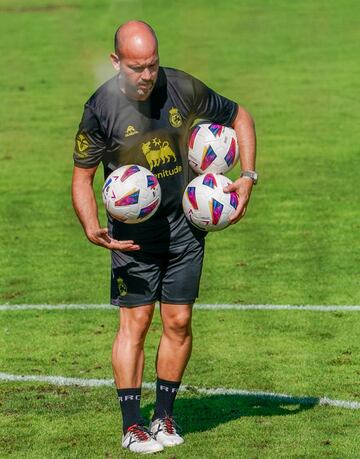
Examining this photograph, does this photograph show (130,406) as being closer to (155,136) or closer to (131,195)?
(131,195)

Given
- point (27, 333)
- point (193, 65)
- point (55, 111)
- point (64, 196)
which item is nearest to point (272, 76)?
point (193, 65)

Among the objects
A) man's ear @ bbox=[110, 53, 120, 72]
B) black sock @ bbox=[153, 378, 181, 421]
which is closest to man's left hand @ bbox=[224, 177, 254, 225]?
man's ear @ bbox=[110, 53, 120, 72]

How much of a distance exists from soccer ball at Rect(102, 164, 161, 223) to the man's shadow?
1.68 m

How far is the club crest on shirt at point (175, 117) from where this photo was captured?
8.98 metres

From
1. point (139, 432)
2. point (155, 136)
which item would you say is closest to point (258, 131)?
point (155, 136)

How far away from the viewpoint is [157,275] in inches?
362

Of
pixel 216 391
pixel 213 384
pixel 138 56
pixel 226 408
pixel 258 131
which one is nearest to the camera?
pixel 138 56

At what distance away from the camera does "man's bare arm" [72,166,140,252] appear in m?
8.72

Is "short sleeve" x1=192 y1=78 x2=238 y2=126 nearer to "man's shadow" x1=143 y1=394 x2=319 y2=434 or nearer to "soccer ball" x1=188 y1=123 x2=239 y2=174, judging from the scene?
"soccer ball" x1=188 y1=123 x2=239 y2=174

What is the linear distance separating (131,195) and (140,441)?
170 centimetres

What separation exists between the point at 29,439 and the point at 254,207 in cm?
995

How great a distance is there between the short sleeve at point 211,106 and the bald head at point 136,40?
2.09 feet

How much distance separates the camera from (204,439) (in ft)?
30.0

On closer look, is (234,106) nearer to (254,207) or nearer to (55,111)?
(254,207)
